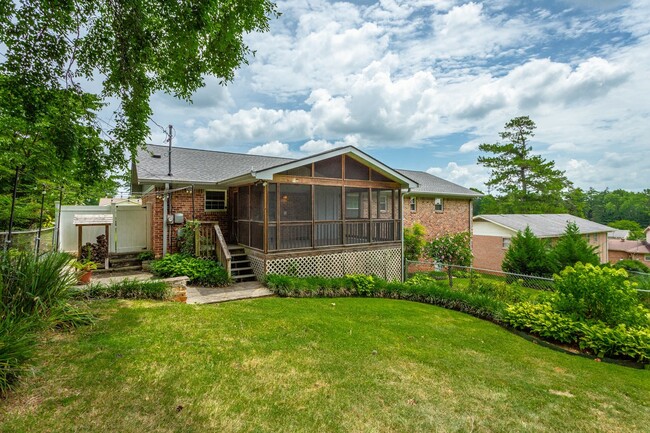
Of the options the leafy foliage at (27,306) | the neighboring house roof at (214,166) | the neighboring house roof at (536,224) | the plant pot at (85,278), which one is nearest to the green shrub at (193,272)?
the plant pot at (85,278)

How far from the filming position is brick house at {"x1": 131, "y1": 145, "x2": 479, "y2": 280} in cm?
988

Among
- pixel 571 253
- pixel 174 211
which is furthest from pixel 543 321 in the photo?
pixel 174 211

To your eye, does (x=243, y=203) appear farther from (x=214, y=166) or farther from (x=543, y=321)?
(x=543, y=321)

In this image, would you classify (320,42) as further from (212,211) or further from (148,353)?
(148,353)

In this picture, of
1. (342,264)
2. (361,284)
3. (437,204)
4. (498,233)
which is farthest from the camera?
(498,233)

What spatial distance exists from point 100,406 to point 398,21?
33.6 ft

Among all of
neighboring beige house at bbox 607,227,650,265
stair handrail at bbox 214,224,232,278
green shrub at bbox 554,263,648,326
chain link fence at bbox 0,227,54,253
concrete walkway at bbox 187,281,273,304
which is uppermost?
chain link fence at bbox 0,227,54,253

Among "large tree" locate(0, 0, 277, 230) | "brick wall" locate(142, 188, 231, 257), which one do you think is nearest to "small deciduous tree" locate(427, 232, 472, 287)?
"brick wall" locate(142, 188, 231, 257)

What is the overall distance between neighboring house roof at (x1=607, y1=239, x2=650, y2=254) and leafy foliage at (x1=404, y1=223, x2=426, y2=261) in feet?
120

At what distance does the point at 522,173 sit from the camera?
32531 millimetres

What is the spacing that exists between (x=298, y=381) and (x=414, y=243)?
13.2 m

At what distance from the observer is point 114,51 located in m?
5.45

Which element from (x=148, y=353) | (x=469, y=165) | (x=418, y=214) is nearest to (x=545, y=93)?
(x=418, y=214)

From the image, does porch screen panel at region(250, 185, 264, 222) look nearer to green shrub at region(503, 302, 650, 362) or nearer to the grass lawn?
the grass lawn
